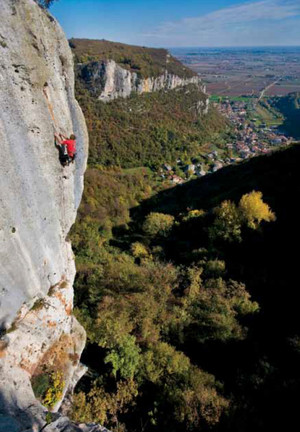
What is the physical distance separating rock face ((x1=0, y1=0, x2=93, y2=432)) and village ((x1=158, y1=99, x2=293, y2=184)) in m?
66.1

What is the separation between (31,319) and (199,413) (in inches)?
402

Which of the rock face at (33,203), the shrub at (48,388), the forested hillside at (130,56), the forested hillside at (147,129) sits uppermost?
the forested hillside at (130,56)

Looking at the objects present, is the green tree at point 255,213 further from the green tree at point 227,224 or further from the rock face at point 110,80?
the rock face at point 110,80

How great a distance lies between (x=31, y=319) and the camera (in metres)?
13.4

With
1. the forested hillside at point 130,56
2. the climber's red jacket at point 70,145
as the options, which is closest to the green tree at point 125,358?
the climber's red jacket at point 70,145

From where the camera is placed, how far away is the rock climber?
12.7 m

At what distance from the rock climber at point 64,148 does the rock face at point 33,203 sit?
0.33 meters

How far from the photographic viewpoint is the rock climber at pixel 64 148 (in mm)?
12719

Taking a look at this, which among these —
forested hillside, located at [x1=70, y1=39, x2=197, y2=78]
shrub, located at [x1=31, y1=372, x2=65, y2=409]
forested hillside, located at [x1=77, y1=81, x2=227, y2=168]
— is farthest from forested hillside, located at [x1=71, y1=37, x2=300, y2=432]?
forested hillside, located at [x1=70, y1=39, x2=197, y2=78]

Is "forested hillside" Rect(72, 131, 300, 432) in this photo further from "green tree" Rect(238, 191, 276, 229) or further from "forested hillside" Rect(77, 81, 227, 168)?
"forested hillside" Rect(77, 81, 227, 168)

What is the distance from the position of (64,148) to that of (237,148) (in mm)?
126205

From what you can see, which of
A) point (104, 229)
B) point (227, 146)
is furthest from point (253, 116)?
point (104, 229)

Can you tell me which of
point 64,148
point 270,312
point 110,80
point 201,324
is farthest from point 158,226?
point 110,80

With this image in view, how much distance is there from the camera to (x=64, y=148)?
12820 millimetres
